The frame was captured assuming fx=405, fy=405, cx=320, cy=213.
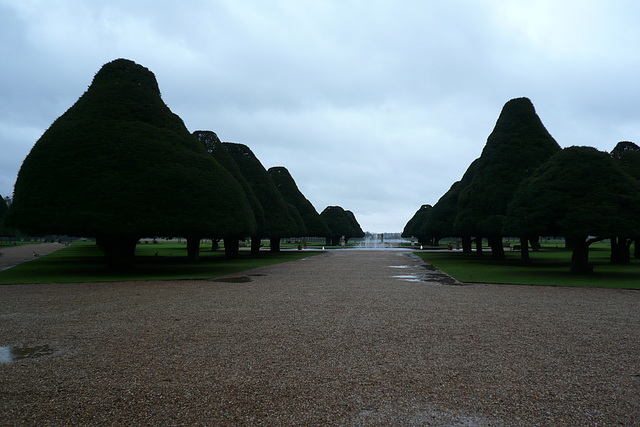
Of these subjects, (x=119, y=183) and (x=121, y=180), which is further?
(x=121, y=180)

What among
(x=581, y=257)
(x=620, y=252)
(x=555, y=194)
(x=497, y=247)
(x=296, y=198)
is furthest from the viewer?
(x=296, y=198)

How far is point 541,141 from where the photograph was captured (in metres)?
32.2

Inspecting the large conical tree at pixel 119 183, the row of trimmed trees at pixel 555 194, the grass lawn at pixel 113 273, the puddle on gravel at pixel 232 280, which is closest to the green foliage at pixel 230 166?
the grass lawn at pixel 113 273

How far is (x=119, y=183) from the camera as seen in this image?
20.2 m

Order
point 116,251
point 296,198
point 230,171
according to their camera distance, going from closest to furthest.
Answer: point 116,251 → point 230,171 → point 296,198

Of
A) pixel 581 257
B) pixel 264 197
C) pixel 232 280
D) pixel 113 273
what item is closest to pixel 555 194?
pixel 581 257

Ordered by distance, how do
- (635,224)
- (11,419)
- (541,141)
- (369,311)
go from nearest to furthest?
1. (11,419)
2. (369,311)
3. (635,224)
4. (541,141)

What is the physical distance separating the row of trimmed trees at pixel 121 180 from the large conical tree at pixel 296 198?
3088 cm

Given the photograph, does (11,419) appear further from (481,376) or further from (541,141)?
(541,141)

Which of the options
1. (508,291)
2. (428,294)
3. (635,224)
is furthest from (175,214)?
(635,224)

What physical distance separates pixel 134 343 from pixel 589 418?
716 centimetres

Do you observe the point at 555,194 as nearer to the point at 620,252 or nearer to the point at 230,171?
the point at 620,252

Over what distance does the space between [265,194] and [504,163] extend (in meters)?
22.2

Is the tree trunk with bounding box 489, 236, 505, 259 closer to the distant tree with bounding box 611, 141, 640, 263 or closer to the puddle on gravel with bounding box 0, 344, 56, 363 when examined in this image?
the distant tree with bounding box 611, 141, 640, 263
